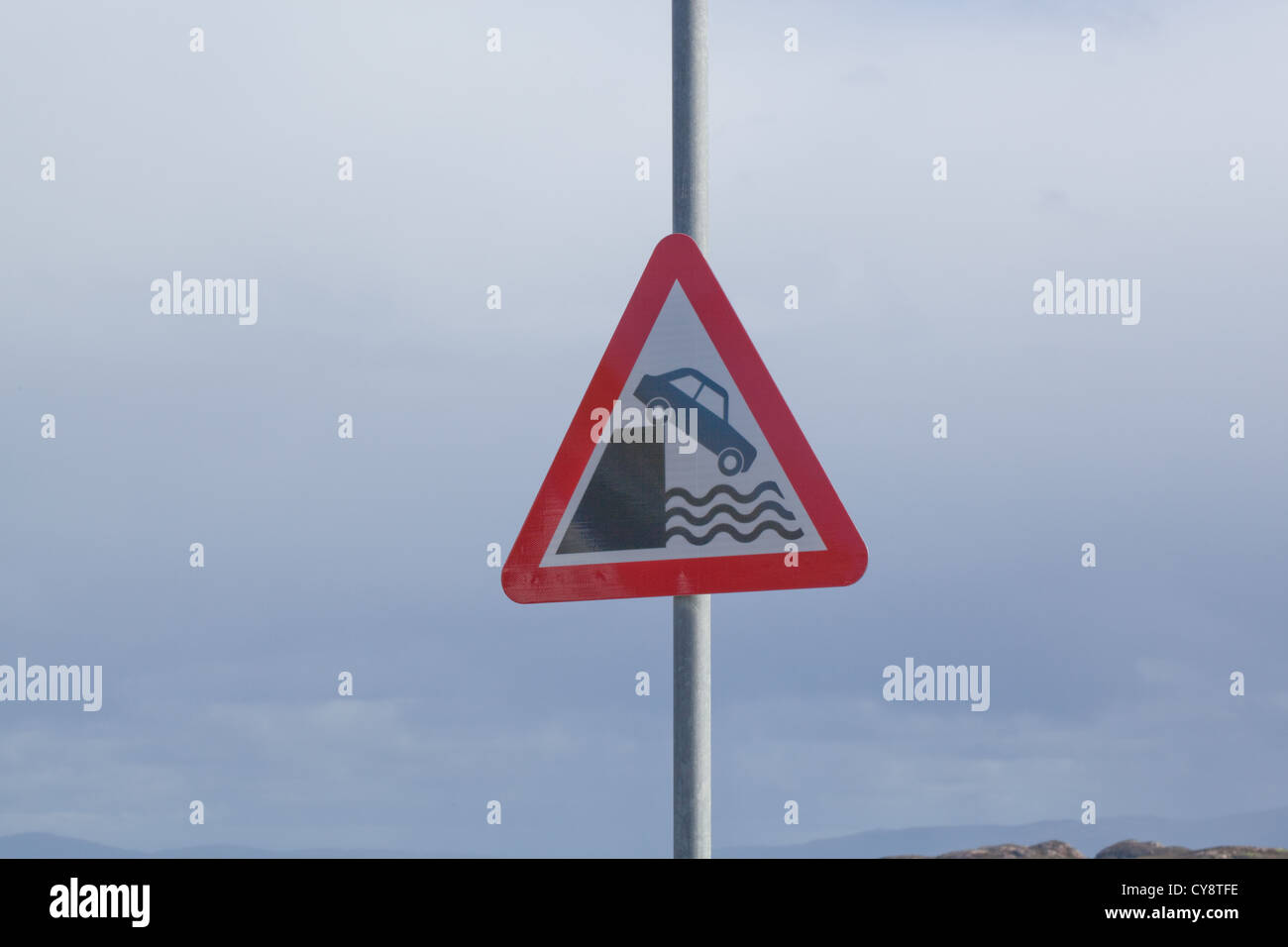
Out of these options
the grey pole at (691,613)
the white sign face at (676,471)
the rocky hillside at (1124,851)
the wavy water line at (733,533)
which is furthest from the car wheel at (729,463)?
the rocky hillside at (1124,851)

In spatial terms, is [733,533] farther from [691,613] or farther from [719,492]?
[691,613]

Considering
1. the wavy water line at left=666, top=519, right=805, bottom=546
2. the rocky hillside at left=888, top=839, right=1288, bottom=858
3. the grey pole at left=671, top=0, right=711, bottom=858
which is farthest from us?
the rocky hillside at left=888, top=839, right=1288, bottom=858

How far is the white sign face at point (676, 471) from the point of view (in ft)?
10.8

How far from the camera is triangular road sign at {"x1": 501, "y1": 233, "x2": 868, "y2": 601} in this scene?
3.29 m

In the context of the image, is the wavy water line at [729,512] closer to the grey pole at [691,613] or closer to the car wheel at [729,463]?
the car wheel at [729,463]

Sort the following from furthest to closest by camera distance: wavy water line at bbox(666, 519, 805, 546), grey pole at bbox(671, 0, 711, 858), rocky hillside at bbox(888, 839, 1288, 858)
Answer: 1. rocky hillside at bbox(888, 839, 1288, 858)
2. wavy water line at bbox(666, 519, 805, 546)
3. grey pole at bbox(671, 0, 711, 858)

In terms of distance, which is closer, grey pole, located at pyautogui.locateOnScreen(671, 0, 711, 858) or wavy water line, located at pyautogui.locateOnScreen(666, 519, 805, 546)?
grey pole, located at pyautogui.locateOnScreen(671, 0, 711, 858)

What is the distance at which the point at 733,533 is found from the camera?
3.26 meters

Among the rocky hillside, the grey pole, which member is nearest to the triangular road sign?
the grey pole

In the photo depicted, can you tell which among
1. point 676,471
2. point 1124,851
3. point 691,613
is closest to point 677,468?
point 676,471

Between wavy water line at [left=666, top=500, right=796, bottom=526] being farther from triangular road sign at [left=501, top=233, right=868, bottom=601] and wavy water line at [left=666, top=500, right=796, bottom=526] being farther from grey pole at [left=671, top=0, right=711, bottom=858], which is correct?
grey pole at [left=671, top=0, right=711, bottom=858]
